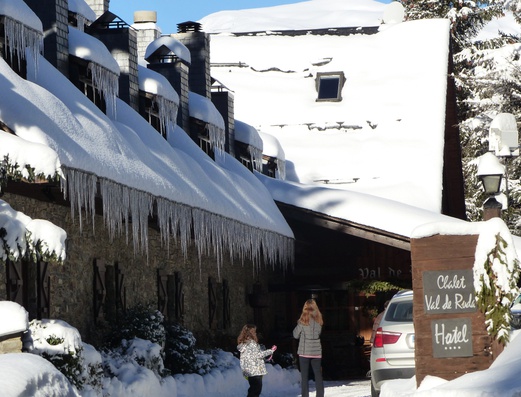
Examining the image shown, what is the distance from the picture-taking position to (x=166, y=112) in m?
20.1

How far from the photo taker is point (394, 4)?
3944 cm

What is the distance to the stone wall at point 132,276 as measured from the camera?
591 inches

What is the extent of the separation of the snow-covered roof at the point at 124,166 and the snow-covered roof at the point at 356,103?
29.1 feet

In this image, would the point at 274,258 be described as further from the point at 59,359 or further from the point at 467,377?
the point at 467,377

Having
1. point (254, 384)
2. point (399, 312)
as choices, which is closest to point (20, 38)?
point (254, 384)

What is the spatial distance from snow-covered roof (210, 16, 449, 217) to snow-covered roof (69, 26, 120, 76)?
13.0 m

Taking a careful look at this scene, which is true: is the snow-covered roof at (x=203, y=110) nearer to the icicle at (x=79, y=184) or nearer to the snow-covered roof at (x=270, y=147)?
the snow-covered roof at (x=270, y=147)

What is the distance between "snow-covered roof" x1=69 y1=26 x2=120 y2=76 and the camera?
54.9ft

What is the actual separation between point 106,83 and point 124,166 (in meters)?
2.70

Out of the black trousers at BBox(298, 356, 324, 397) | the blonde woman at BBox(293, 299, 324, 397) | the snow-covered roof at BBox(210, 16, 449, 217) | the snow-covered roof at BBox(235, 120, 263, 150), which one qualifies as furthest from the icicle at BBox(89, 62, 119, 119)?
the snow-covered roof at BBox(210, 16, 449, 217)

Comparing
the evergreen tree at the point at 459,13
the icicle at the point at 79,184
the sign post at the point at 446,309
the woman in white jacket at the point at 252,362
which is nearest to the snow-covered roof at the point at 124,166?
the icicle at the point at 79,184

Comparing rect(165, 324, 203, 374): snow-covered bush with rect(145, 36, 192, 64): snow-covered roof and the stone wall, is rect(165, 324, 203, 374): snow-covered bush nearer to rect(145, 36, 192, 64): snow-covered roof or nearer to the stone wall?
the stone wall

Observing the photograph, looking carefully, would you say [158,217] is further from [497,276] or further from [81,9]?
[497,276]

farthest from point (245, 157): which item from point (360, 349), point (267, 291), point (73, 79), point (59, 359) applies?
point (59, 359)
